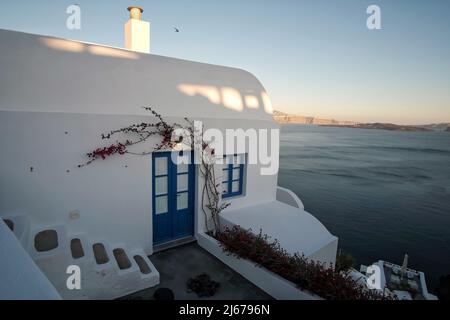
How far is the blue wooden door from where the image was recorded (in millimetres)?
6262

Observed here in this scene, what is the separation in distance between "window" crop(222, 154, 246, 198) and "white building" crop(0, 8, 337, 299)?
0.49m

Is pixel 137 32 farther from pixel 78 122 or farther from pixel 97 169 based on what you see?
pixel 97 169

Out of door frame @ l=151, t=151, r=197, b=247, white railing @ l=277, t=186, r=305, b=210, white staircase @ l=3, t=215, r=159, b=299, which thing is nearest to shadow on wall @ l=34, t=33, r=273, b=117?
door frame @ l=151, t=151, r=197, b=247

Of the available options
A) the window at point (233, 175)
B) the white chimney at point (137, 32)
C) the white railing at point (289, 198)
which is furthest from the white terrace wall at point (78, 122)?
the white railing at point (289, 198)

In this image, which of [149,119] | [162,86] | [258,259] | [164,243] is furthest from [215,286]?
[162,86]

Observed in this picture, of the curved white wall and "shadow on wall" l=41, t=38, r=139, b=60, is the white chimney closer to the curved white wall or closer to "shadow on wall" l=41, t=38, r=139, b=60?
the curved white wall

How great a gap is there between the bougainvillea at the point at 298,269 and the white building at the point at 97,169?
123 cm

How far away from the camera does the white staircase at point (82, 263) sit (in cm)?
405

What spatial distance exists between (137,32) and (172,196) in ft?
16.5

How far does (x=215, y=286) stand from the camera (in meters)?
4.97

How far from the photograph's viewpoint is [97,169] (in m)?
5.33

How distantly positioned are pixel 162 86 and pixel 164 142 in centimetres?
145
